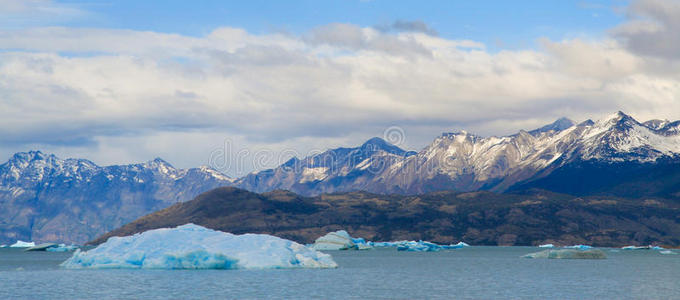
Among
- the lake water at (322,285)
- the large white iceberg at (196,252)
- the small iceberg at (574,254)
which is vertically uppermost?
the large white iceberg at (196,252)

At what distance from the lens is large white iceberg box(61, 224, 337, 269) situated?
106062 millimetres

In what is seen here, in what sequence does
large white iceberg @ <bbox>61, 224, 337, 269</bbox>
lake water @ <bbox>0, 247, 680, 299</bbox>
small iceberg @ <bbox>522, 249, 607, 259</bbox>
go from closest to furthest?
lake water @ <bbox>0, 247, 680, 299</bbox> < large white iceberg @ <bbox>61, 224, 337, 269</bbox> < small iceberg @ <bbox>522, 249, 607, 259</bbox>

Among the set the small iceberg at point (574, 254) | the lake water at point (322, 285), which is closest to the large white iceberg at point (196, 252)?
the lake water at point (322, 285)

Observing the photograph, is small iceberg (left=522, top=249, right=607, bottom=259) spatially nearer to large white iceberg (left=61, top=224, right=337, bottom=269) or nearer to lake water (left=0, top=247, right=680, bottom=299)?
lake water (left=0, top=247, right=680, bottom=299)

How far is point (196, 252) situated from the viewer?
105312mm

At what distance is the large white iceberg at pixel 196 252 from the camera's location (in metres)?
106

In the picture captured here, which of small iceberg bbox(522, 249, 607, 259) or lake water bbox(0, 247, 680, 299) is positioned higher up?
lake water bbox(0, 247, 680, 299)

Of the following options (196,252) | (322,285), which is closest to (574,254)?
(322,285)

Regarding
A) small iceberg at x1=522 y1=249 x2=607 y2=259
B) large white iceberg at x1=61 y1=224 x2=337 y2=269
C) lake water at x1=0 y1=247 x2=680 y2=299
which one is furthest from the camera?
small iceberg at x1=522 y1=249 x2=607 y2=259

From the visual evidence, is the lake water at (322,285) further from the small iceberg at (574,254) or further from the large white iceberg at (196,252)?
the small iceberg at (574,254)

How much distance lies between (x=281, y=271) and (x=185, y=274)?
1555cm

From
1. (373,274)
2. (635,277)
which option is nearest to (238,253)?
(373,274)

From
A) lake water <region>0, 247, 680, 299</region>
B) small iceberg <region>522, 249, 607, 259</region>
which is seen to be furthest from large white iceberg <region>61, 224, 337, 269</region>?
small iceberg <region>522, 249, 607, 259</region>

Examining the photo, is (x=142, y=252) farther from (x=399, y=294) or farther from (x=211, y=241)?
(x=399, y=294)
